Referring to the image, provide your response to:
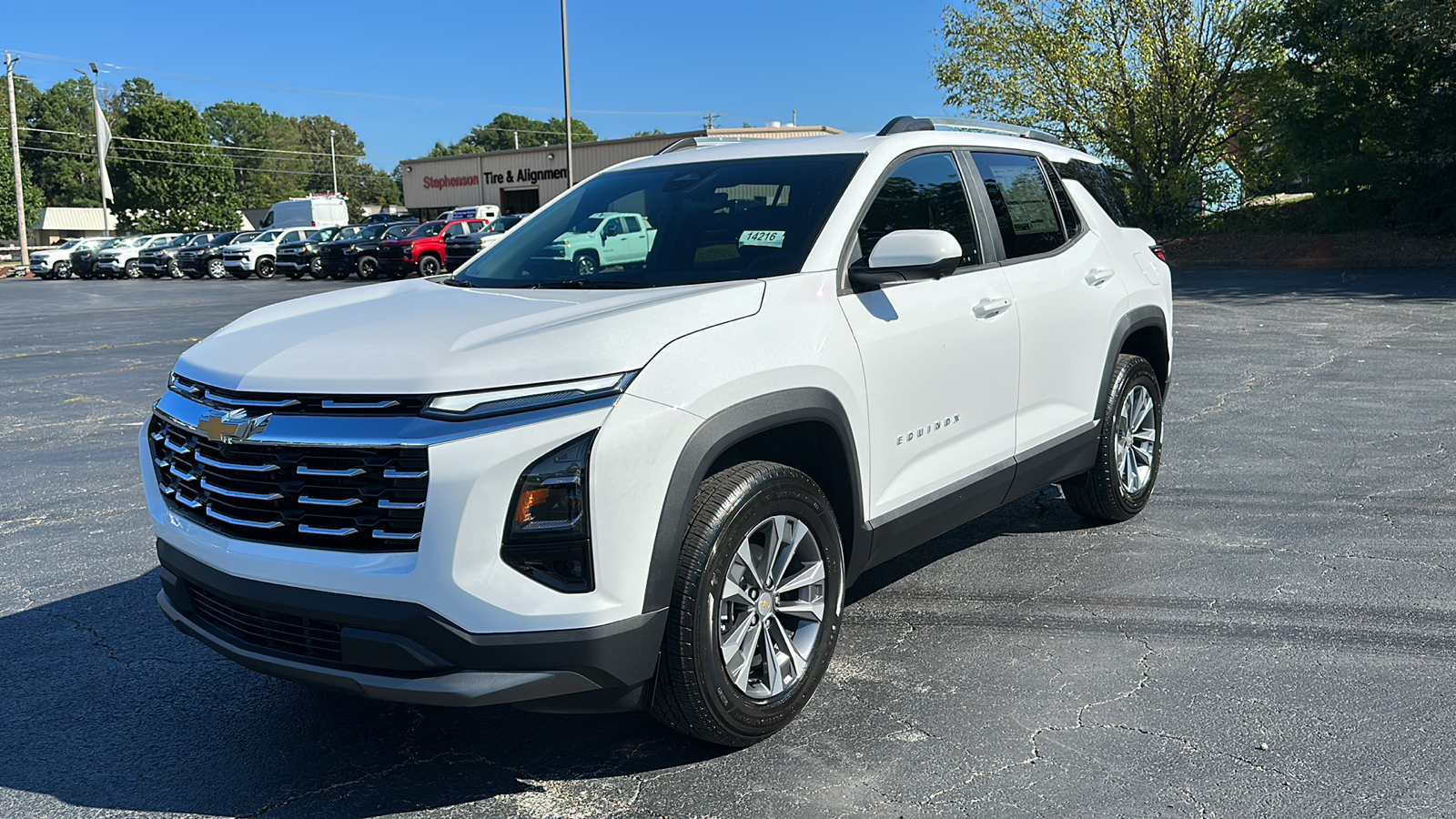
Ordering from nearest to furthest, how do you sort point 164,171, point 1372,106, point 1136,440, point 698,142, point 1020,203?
point 1020,203 < point 698,142 < point 1136,440 < point 1372,106 < point 164,171

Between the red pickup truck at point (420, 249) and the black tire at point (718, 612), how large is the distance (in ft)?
95.0

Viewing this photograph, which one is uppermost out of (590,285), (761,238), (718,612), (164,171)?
(164,171)

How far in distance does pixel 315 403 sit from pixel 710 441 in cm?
104

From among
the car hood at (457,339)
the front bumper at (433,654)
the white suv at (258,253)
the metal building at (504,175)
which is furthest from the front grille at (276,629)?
the metal building at (504,175)

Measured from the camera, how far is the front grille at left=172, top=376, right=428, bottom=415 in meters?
2.82

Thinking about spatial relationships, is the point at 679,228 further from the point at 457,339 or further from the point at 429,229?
the point at 429,229

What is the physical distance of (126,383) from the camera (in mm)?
11438

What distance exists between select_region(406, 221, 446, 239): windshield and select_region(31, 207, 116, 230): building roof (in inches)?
2777

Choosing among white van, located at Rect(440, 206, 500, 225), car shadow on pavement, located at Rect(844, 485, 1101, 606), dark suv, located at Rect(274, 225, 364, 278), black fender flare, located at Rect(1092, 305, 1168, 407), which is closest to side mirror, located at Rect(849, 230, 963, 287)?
car shadow on pavement, located at Rect(844, 485, 1101, 606)

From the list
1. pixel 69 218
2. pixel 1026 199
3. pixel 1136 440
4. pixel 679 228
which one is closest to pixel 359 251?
pixel 1136 440

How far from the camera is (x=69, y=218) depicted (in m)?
97.0

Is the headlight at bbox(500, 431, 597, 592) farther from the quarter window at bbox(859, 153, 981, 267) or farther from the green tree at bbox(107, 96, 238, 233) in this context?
the green tree at bbox(107, 96, 238, 233)

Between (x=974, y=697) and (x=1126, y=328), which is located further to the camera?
(x=1126, y=328)

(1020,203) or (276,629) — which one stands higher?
(1020,203)
